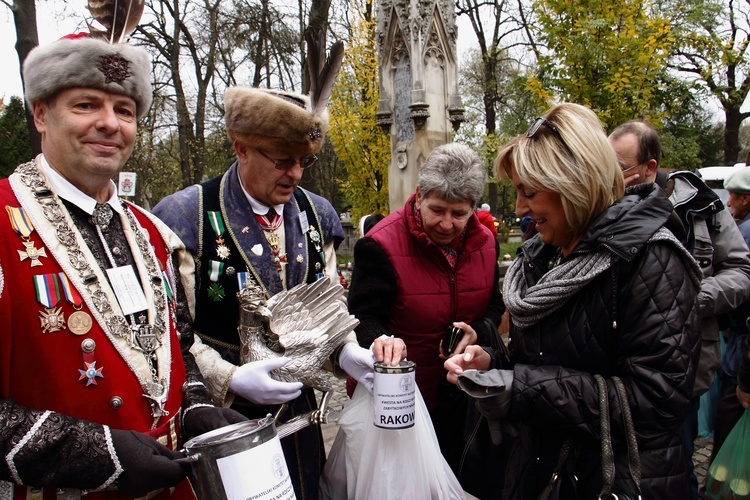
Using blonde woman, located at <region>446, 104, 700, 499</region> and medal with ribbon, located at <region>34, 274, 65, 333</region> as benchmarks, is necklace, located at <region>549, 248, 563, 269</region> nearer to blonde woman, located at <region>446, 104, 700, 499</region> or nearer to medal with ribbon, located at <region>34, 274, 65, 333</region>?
blonde woman, located at <region>446, 104, 700, 499</region>

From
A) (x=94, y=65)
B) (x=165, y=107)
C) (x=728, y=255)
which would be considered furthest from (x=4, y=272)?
(x=165, y=107)

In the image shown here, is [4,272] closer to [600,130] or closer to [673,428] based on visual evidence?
[600,130]

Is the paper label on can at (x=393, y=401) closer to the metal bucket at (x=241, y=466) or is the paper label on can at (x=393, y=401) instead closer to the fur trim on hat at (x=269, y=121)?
the metal bucket at (x=241, y=466)

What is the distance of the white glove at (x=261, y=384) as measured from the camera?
1.84m

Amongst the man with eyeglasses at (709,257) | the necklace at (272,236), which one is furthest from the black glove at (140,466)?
the man with eyeglasses at (709,257)

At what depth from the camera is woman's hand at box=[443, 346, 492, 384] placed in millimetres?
1871

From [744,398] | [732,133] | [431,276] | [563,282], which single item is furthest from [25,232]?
[732,133]

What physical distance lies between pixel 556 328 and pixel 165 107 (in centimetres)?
1735

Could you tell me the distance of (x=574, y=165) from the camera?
5.55 ft

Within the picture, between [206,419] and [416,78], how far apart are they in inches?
205

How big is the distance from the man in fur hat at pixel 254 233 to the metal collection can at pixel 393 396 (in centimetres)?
32

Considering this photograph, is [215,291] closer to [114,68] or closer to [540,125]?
[114,68]

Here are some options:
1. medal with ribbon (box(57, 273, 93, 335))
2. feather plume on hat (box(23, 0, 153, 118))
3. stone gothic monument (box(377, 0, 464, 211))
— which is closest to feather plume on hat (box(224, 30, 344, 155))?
feather plume on hat (box(23, 0, 153, 118))

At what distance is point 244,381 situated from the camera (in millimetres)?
1855
